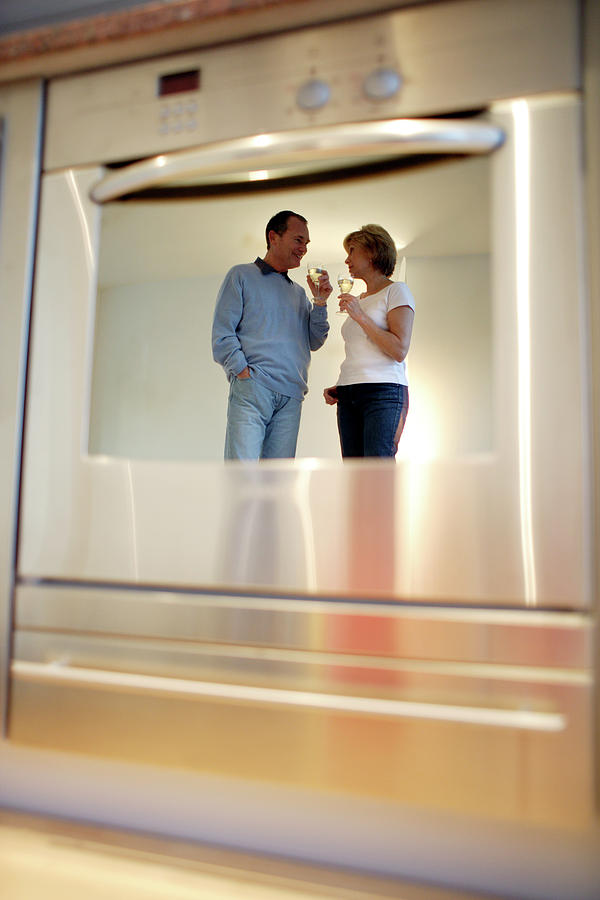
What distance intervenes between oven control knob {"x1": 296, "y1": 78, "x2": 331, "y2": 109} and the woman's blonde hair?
0.51 ft

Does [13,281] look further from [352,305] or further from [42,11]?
[42,11]

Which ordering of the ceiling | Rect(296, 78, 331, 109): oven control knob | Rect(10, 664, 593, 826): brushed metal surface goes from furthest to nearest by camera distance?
the ceiling
Rect(296, 78, 331, 109): oven control knob
Rect(10, 664, 593, 826): brushed metal surface

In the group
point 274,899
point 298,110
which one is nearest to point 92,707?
point 274,899

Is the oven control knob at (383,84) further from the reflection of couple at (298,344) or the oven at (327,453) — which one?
the reflection of couple at (298,344)

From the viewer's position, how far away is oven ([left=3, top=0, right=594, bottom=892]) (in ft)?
2.33

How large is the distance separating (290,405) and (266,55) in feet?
1.45

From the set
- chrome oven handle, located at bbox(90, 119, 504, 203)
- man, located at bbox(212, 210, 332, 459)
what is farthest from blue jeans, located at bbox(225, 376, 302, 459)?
chrome oven handle, located at bbox(90, 119, 504, 203)

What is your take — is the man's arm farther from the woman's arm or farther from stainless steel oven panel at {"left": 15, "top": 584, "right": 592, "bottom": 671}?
stainless steel oven panel at {"left": 15, "top": 584, "right": 592, "bottom": 671}

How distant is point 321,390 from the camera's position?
0.84 meters

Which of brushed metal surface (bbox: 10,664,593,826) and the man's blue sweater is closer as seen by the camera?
brushed metal surface (bbox: 10,664,593,826)

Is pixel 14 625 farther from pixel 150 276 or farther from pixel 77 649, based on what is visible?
pixel 150 276

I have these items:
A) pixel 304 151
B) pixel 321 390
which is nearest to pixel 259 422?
pixel 321 390

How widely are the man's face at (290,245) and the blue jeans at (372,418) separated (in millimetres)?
181

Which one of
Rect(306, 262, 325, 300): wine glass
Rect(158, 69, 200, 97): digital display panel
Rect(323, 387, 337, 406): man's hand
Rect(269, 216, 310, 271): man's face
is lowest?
Rect(323, 387, 337, 406): man's hand
